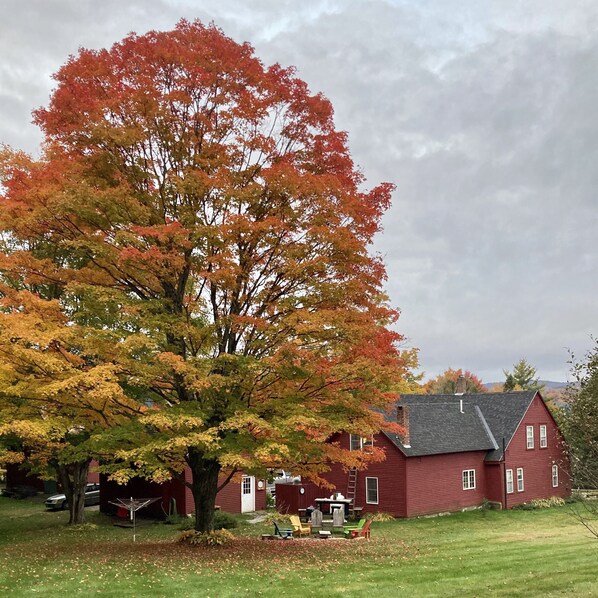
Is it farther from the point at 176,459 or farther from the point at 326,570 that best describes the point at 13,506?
the point at 326,570

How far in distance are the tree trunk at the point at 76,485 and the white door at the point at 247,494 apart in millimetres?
9922

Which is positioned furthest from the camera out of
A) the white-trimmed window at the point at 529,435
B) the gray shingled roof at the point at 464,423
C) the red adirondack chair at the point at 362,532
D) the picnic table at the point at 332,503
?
the white-trimmed window at the point at 529,435

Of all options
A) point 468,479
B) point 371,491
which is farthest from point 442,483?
point 371,491

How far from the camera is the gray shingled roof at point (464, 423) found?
39.4 metres

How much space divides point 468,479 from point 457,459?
1.91 meters

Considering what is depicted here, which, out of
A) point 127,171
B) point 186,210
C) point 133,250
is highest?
point 127,171

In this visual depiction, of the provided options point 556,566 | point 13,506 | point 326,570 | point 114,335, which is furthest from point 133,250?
point 13,506

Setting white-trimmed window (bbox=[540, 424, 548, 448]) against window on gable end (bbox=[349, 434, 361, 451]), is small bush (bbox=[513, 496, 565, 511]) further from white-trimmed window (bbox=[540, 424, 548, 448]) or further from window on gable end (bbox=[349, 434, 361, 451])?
window on gable end (bbox=[349, 434, 361, 451])

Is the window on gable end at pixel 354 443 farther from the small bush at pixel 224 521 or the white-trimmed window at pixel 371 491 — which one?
the small bush at pixel 224 521

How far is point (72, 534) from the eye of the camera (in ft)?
93.9

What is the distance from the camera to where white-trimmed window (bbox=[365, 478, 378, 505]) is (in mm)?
37531

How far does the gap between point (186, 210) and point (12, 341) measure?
639 centimetres

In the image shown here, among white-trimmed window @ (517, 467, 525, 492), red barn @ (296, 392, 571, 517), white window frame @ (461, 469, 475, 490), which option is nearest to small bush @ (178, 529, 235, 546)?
red barn @ (296, 392, 571, 517)

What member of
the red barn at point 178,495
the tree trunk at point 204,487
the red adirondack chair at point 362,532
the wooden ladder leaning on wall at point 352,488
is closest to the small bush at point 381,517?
the wooden ladder leaning on wall at point 352,488
